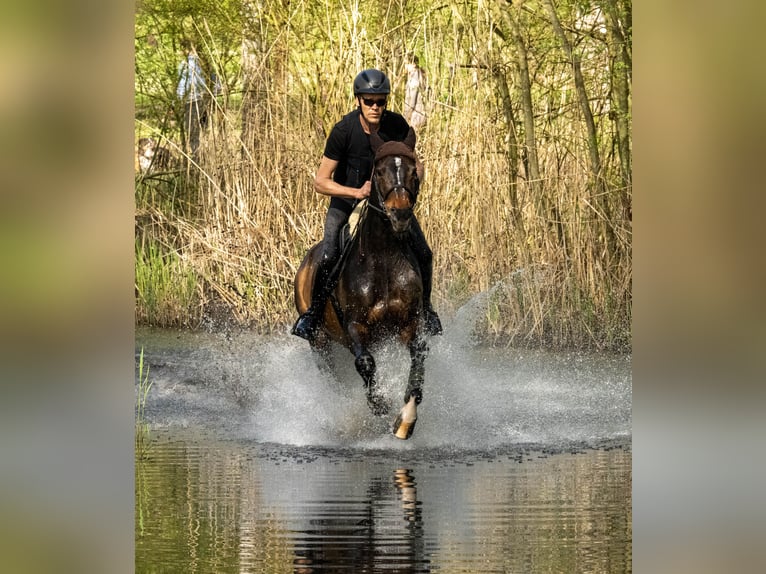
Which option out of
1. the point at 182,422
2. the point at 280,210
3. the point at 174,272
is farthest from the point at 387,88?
the point at 174,272

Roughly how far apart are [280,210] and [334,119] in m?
1.07

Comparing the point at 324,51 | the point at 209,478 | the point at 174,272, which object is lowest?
the point at 209,478

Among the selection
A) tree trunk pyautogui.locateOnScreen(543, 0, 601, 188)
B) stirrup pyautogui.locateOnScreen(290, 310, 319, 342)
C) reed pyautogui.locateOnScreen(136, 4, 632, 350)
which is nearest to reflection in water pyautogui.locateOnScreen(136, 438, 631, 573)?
stirrup pyautogui.locateOnScreen(290, 310, 319, 342)

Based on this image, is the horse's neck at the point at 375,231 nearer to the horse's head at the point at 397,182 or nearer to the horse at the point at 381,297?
the horse at the point at 381,297

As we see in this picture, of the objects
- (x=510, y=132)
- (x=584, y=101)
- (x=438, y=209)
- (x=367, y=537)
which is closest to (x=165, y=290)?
(x=438, y=209)

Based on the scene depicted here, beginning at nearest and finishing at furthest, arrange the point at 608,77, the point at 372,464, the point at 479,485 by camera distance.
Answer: the point at 479,485 → the point at 372,464 → the point at 608,77

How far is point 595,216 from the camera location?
15.7 meters

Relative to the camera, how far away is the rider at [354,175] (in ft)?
32.9

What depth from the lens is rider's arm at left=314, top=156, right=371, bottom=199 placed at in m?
10.0

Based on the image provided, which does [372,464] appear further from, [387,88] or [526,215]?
[526,215]

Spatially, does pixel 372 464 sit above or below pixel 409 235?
below

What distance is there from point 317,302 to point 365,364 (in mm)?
831

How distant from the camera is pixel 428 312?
10.2 meters

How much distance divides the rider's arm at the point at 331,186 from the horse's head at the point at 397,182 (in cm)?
39
